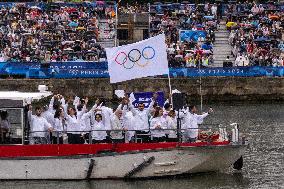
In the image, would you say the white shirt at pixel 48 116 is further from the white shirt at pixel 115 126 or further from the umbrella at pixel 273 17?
the umbrella at pixel 273 17

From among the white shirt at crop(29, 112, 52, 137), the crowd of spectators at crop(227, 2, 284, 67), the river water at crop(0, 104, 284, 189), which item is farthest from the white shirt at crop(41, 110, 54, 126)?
the crowd of spectators at crop(227, 2, 284, 67)

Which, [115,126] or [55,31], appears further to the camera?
[55,31]

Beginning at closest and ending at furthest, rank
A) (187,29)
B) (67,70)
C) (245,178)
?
(245,178) → (67,70) → (187,29)

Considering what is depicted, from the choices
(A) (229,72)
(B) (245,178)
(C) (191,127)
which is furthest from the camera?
(A) (229,72)

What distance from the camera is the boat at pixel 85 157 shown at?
1454 inches

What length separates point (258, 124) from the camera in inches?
2157

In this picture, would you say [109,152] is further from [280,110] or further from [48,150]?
[280,110]

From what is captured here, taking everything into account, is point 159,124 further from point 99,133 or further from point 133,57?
point 133,57

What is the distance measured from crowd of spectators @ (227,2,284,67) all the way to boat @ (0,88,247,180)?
33.6 metres

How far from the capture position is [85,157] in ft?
121

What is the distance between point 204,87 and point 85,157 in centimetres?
3260

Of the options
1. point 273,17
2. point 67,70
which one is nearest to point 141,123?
point 67,70

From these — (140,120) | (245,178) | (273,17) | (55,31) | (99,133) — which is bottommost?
(245,178)

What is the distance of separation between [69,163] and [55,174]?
603 mm
